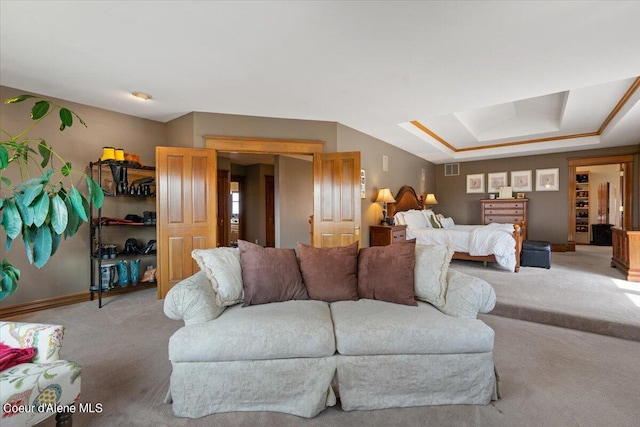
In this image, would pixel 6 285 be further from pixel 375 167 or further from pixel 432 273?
pixel 375 167

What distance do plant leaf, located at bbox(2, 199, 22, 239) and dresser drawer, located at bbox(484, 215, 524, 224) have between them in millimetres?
8645

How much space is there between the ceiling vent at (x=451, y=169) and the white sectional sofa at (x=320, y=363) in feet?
25.4

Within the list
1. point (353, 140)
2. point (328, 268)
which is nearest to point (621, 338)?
point (328, 268)

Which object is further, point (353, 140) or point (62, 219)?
point (353, 140)

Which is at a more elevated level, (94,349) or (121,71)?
(121,71)

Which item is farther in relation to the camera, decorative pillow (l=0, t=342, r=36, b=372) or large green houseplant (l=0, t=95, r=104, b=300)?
decorative pillow (l=0, t=342, r=36, b=372)

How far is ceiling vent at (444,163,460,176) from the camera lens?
343 inches

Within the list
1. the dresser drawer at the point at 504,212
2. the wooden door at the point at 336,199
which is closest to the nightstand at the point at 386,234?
the wooden door at the point at 336,199

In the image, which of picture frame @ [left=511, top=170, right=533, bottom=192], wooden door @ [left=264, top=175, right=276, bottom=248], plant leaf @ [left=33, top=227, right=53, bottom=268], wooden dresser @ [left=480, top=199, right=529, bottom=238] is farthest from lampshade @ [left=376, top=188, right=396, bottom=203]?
plant leaf @ [left=33, top=227, right=53, bottom=268]

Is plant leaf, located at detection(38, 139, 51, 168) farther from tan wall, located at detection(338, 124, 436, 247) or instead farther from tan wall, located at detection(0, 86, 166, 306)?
tan wall, located at detection(338, 124, 436, 247)

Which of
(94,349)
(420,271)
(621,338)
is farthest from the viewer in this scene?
(621,338)

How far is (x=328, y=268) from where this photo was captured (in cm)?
236

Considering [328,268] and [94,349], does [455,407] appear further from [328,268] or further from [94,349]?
[94,349]

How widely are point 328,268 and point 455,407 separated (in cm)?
119
